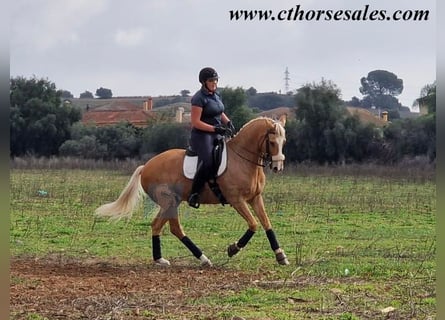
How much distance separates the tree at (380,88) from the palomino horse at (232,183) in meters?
1.18

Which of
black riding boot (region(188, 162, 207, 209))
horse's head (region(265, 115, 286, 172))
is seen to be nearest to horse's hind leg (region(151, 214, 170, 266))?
black riding boot (region(188, 162, 207, 209))

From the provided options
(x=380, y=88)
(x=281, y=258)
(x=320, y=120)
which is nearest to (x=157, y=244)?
(x=281, y=258)

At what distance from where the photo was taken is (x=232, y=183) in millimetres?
8625

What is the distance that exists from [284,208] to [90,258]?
737cm

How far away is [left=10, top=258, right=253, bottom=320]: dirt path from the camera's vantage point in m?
5.68

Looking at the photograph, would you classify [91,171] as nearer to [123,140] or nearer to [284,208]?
[123,140]

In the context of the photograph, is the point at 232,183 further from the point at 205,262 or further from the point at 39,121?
the point at 39,121

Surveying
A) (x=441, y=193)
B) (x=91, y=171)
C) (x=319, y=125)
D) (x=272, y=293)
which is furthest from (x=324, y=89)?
(x=441, y=193)

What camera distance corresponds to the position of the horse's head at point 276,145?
822 centimetres

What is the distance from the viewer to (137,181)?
9.10m

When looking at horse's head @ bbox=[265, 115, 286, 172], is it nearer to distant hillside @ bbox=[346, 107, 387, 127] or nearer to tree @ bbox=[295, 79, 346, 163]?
tree @ bbox=[295, 79, 346, 163]

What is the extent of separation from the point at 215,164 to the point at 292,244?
8.26ft

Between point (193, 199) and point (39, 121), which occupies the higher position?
point (39, 121)

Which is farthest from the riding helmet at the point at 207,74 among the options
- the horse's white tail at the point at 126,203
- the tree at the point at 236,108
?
the tree at the point at 236,108
